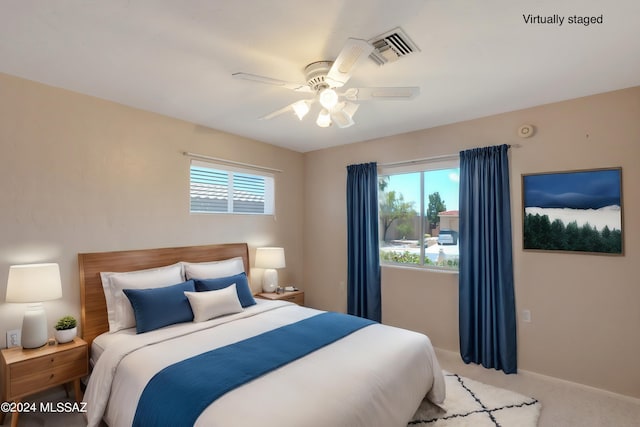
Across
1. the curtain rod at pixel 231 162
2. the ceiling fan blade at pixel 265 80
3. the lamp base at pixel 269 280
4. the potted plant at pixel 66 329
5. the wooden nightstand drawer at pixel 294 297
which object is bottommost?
the wooden nightstand drawer at pixel 294 297

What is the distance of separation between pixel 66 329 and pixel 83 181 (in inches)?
47.1

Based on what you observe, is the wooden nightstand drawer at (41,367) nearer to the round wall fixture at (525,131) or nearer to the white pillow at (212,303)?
the white pillow at (212,303)

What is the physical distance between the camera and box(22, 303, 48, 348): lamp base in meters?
2.20

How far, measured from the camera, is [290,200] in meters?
4.59

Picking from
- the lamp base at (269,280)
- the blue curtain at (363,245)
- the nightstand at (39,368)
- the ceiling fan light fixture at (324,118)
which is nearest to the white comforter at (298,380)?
the nightstand at (39,368)

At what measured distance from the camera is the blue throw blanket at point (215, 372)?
1525 mm

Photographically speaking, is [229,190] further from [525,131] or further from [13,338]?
[525,131]

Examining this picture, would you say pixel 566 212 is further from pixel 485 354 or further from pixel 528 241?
pixel 485 354

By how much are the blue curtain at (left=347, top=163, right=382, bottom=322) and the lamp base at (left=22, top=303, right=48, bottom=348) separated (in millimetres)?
3026

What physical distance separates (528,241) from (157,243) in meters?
3.61

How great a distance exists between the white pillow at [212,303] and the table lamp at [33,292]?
936 mm

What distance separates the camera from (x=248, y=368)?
1.80 m

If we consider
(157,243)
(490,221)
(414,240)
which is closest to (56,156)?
(157,243)

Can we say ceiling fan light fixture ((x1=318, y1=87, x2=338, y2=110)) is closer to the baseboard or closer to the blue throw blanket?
the blue throw blanket
